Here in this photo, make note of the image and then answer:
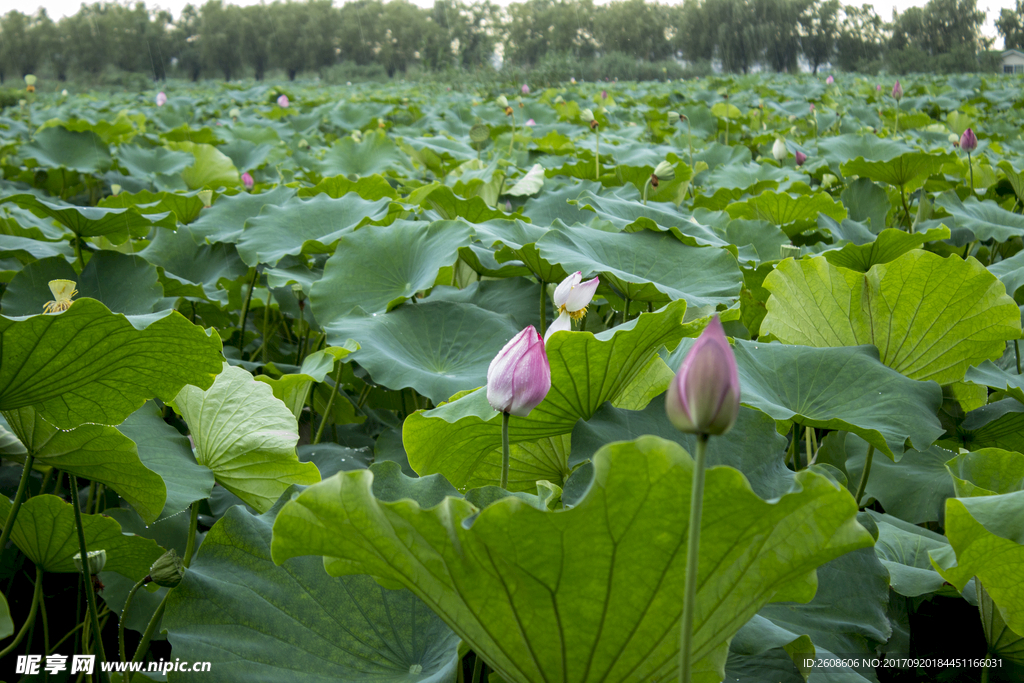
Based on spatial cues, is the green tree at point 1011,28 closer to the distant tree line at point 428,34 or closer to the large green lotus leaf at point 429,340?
the distant tree line at point 428,34

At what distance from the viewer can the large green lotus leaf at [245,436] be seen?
1.03 meters

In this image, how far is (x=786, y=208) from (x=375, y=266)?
1.20m

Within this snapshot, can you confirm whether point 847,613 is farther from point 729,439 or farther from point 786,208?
point 786,208

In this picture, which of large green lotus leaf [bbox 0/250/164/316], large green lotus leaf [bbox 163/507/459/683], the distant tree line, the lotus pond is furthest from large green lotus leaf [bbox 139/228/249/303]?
the distant tree line

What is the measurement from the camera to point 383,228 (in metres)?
1.48

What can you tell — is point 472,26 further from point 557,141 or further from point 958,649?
point 958,649

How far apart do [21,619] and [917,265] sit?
63.3 inches

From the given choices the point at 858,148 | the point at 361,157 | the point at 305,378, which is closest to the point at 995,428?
the point at 305,378

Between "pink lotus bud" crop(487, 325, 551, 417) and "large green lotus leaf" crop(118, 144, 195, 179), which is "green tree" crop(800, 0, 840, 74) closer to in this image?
"large green lotus leaf" crop(118, 144, 195, 179)

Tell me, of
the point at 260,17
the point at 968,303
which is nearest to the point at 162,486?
the point at 968,303

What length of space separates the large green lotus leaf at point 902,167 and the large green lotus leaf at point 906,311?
49.3 inches

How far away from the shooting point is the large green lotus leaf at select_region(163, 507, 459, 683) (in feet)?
2.06

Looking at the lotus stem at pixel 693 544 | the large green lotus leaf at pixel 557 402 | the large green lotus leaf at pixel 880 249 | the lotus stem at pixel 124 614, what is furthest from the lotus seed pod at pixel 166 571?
the large green lotus leaf at pixel 880 249

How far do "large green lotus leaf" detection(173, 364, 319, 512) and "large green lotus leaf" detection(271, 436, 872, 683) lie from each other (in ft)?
1.79
